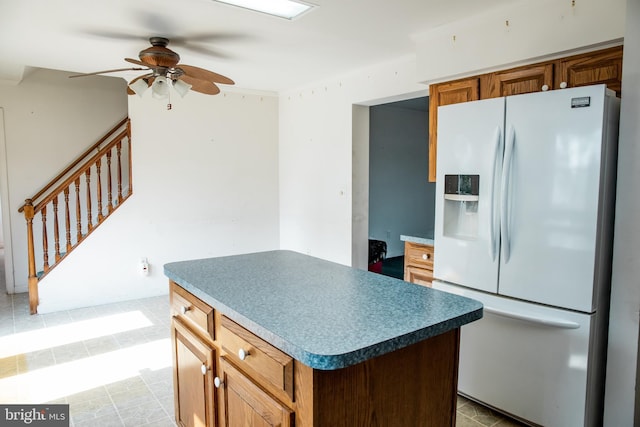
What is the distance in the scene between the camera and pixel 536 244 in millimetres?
2076

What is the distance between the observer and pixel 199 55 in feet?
11.6

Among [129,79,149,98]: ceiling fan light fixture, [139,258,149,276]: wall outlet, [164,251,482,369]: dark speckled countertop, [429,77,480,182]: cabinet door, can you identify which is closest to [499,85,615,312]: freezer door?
[429,77,480,182]: cabinet door

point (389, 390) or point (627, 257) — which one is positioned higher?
point (627, 257)

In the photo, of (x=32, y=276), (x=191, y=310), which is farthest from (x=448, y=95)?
(x=32, y=276)

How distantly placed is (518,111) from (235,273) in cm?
163

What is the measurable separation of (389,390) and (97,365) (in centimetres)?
257

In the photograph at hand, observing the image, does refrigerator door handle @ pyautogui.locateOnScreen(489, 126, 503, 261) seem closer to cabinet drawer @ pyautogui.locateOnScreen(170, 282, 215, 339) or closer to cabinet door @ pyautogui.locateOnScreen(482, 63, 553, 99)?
cabinet door @ pyautogui.locateOnScreen(482, 63, 553, 99)

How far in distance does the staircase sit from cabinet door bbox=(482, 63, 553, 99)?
3.53m

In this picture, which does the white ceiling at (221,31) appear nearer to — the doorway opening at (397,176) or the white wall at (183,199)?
the white wall at (183,199)

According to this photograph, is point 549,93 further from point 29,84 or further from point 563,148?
point 29,84

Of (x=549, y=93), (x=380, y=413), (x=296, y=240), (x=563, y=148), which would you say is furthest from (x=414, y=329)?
(x=296, y=240)

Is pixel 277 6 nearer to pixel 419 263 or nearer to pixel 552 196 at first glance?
pixel 552 196

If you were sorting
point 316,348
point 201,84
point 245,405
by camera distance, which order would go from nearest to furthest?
point 316,348 → point 245,405 → point 201,84

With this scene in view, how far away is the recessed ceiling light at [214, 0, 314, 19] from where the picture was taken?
2.47 metres
